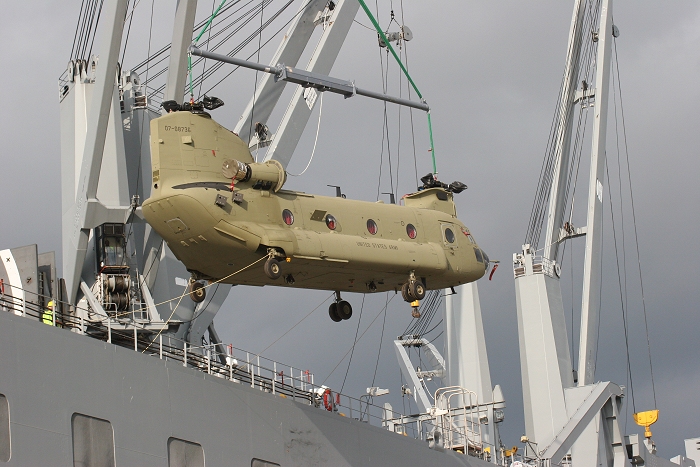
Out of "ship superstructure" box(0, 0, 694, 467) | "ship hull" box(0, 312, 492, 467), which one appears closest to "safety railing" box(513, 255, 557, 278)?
"ship superstructure" box(0, 0, 694, 467)

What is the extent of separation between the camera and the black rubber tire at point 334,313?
26.5m

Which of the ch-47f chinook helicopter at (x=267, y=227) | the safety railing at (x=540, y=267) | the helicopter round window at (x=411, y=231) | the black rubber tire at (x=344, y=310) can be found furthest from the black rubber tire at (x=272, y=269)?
the safety railing at (x=540, y=267)

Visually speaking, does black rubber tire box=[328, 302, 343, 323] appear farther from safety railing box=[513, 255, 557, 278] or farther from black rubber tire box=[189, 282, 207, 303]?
safety railing box=[513, 255, 557, 278]

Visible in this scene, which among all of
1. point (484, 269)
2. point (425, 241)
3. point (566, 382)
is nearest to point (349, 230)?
point (425, 241)

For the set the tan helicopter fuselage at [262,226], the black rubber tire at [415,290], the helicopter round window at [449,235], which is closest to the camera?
the tan helicopter fuselage at [262,226]

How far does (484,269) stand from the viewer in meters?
28.1

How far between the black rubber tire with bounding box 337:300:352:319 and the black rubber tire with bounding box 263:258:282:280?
3928 millimetres

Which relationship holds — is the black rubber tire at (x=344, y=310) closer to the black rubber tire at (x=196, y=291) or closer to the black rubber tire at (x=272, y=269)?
the black rubber tire at (x=196, y=291)

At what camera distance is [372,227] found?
25.6 metres

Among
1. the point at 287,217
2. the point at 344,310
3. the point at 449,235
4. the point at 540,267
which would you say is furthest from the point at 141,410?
the point at 540,267

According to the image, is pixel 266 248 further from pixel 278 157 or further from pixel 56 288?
pixel 278 157

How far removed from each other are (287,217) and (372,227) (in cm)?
245

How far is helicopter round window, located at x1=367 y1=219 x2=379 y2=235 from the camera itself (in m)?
25.5

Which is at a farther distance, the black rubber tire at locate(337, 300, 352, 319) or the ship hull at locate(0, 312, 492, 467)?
the black rubber tire at locate(337, 300, 352, 319)
